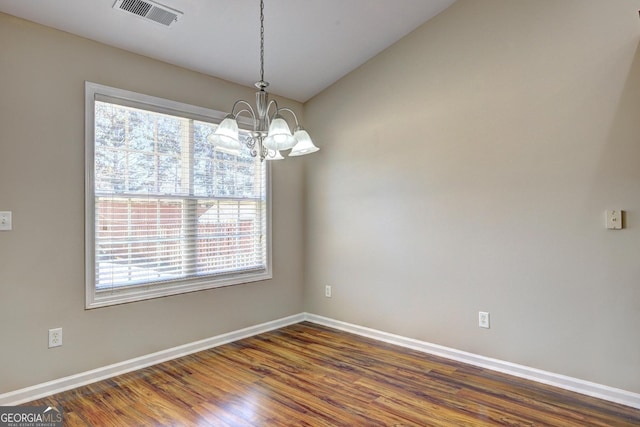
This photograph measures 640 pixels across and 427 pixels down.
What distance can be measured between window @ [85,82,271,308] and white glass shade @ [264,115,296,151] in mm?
1483

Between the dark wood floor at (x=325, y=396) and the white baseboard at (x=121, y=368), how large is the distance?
0.07 metres

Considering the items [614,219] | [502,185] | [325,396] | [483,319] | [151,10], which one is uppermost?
[151,10]

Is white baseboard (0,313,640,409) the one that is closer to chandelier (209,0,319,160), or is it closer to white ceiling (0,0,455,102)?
chandelier (209,0,319,160)

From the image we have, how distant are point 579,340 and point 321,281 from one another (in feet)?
7.99

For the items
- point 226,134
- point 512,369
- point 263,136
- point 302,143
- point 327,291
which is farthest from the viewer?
point 327,291

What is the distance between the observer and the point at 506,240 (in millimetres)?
2953

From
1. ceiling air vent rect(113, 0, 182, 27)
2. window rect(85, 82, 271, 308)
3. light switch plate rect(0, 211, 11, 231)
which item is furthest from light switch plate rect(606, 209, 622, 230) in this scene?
light switch plate rect(0, 211, 11, 231)

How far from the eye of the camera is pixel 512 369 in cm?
291

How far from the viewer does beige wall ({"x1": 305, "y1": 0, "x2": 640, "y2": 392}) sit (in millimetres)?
2520

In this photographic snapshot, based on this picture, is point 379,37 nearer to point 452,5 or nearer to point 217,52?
point 452,5

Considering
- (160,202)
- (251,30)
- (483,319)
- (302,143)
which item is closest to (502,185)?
(483,319)

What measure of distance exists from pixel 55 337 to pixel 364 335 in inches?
103

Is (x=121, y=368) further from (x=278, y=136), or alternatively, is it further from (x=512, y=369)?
(x=512, y=369)

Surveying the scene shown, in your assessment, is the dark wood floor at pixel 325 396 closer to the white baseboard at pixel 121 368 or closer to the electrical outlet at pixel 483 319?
the white baseboard at pixel 121 368
